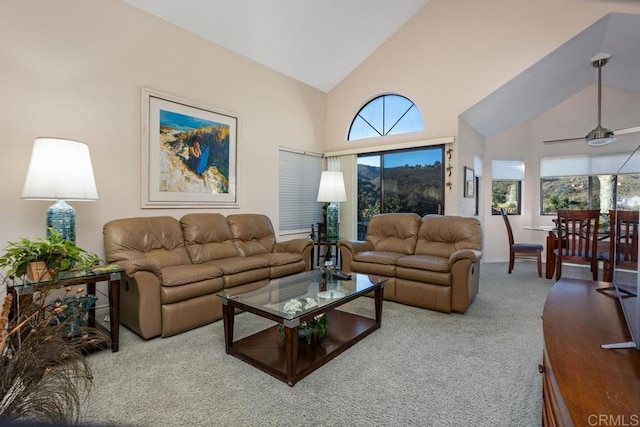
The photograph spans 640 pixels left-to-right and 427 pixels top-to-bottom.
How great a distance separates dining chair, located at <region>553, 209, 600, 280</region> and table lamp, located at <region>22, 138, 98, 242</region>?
5534 millimetres

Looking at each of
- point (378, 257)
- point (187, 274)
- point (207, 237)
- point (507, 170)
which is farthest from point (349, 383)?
point (507, 170)

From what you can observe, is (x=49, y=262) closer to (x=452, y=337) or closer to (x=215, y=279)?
(x=215, y=279)

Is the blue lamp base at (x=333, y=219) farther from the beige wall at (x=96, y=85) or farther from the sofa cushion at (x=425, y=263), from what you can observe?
the sofa cushion at (x=425, y=263)

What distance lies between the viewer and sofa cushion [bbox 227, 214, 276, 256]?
3.99 metres

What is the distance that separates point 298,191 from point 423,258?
264 cm

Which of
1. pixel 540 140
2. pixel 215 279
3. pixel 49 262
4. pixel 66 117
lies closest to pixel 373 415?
pixel 215 279

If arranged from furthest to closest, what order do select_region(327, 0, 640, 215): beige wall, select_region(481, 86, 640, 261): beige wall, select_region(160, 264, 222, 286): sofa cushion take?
1. select_region(481, 86, 640, 261): beige wall
2. select_region(327, 0, 640, 215): beige wall
3. select_region(160, 264, 222, 286): sofa cushion

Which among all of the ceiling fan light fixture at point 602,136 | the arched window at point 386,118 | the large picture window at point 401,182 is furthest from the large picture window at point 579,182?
the arched window at point 386,118

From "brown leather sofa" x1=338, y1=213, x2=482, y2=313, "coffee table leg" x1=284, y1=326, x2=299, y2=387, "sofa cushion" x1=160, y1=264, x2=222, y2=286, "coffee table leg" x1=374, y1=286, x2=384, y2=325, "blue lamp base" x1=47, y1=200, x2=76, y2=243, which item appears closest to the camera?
"coffee table leg" x1=284, y1=326, x2=299, y2=387

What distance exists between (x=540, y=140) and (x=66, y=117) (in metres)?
7.68

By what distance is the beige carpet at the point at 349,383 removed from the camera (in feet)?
5.46

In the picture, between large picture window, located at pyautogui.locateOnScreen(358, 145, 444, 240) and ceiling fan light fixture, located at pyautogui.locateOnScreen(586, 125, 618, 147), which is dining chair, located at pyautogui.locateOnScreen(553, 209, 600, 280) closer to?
ceiling fan light fixture, located at pyautogui.locateOnScreen(586, 125, 618, 147)

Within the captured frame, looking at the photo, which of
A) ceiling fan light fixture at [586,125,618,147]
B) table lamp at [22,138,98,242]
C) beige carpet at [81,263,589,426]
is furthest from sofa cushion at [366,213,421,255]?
table lamp at [22,138,98,242]

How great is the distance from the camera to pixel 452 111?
4.73 meters
